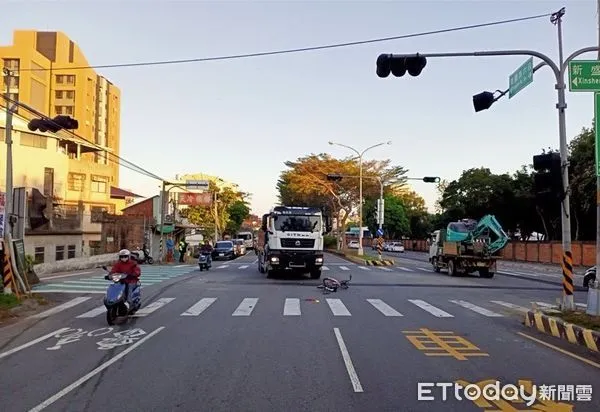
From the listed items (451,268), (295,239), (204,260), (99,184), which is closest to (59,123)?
(295,239)

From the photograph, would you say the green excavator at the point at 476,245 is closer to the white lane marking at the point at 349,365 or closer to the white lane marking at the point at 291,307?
the white lane marking at the point at 291,307

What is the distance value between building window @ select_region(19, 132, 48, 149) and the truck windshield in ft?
81.7

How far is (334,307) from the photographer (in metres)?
15.4

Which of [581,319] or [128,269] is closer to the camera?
[581,319]

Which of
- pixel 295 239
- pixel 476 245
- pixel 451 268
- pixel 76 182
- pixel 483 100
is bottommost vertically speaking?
pixel 451 268

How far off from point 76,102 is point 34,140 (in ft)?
138

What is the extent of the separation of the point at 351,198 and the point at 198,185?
20.1 meters

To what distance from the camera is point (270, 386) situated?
720 cm

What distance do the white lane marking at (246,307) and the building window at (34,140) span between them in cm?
3140

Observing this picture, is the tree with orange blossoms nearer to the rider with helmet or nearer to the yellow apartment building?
the yellow apartment building

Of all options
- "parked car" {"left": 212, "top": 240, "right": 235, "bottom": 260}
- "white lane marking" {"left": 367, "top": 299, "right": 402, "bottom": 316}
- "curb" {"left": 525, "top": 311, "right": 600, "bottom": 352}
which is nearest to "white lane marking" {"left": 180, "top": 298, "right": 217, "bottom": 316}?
"white lane marking" {"left": 367, "top": 299, "right": 402, "bottom": 316}

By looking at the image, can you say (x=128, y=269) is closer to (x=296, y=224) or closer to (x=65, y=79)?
(x=296, y=224)

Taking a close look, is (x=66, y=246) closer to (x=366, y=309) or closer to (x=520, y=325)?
(x=366, y=309)

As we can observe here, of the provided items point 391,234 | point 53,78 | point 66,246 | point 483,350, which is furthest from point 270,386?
point 391,234
